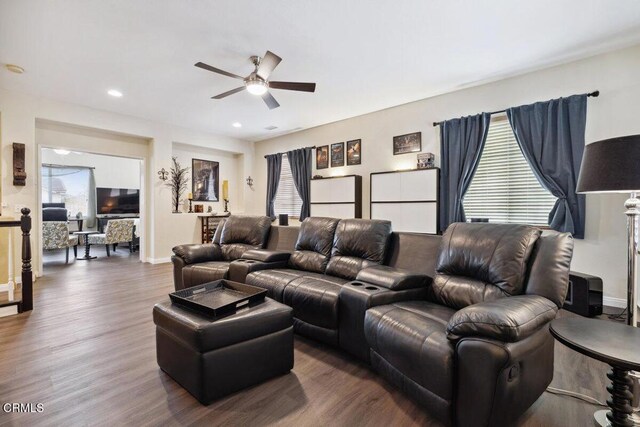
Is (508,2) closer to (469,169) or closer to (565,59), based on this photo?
(565,59)

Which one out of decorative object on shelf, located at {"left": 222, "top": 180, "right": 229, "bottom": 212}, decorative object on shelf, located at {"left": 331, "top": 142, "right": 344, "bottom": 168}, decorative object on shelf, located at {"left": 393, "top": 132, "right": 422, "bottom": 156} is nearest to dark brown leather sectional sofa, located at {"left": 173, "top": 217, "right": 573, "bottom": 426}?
decorative object on shelf, located at {"left": 393, "top": 132, "right": 422, "bottom": 156}

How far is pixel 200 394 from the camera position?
1.65 m

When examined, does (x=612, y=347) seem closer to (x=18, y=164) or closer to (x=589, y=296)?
(x=589, y=296)

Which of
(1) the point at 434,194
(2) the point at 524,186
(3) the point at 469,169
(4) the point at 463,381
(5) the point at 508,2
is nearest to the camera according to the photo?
(4) the point at 463,381

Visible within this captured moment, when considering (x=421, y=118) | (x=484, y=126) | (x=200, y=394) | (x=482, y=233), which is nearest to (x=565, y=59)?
(x=484, y=126)

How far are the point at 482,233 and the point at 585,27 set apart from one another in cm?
255

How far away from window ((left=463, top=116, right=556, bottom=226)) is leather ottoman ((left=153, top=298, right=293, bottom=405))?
3.41 metres

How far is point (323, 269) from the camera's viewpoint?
9.71 feet

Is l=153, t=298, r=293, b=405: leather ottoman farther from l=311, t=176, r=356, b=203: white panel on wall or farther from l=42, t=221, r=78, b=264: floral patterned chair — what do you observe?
l=42, t=221, r=78, b=264: floral patterned chair

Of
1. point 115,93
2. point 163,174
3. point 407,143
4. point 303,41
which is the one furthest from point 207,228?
point 303,41

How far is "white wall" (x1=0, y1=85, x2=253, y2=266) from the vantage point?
4316 millimetres

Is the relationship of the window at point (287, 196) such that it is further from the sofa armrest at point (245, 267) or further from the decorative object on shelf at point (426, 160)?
the sofa armrest at point (245, 267)

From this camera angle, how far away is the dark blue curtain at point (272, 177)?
700cm

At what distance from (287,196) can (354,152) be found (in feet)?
6.84
